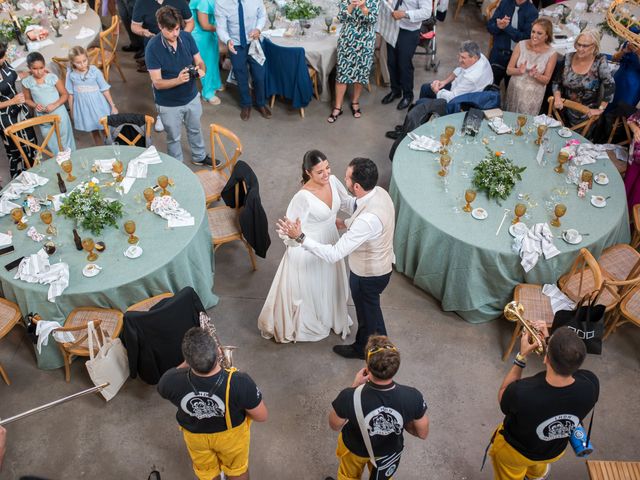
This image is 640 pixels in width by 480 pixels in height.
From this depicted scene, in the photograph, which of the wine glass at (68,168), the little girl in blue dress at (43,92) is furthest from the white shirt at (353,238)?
the little girl in blue dress at (43,92)

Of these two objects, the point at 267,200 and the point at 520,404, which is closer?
the point at 520,404

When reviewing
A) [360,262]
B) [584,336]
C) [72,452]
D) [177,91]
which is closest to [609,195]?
[584,336]

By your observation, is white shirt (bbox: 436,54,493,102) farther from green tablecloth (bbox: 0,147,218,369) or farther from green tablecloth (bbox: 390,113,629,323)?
green tablecloth (bbox: 0,147,218,369)

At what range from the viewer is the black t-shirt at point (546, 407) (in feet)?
9.14

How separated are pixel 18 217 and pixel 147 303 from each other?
1142 mm

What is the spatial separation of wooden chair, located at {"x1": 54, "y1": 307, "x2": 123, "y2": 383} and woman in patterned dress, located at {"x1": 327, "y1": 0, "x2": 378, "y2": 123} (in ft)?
12.1

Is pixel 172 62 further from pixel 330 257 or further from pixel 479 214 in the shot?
pixel 479 214

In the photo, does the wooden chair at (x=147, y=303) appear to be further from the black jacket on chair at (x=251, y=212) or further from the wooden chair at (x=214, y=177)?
the wooden chair at (x=214, y=177)

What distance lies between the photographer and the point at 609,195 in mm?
4812

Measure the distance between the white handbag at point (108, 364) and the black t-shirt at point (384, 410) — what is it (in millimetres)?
1855

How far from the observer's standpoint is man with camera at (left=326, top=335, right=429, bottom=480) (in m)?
2.73

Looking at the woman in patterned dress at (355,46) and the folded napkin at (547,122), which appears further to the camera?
the woman in patterned dress at (355,46)

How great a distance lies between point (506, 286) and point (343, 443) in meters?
1.99

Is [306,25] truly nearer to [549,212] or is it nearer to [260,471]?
[549,212]
